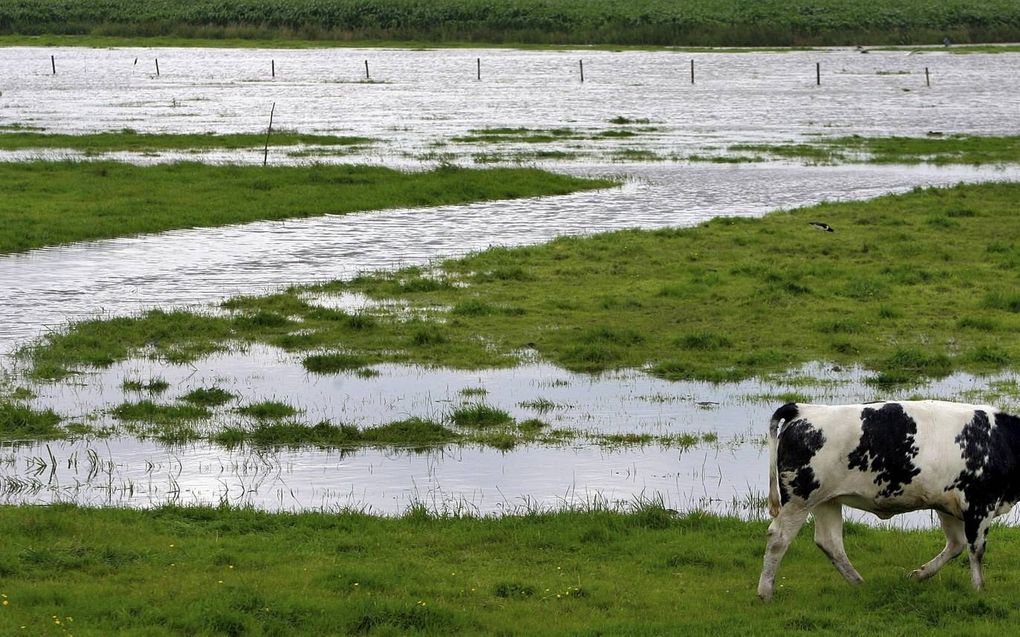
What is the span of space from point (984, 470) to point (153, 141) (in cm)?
4692

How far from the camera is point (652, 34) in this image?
427ft

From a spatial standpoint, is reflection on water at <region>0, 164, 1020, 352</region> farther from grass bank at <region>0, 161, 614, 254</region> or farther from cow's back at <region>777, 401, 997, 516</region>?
cow's back at <region>777, 401, 997, 516</region>

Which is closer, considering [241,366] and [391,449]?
[391,449]

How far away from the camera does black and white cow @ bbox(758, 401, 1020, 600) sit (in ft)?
36.5

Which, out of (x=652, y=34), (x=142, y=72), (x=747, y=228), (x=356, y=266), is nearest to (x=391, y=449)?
(x=356, y=266)

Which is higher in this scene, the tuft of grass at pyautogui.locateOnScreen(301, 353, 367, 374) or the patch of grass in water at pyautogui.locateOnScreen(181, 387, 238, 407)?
the patch of grass in water at pyautogui.locateOnScreen(181, 387, 238, 407)

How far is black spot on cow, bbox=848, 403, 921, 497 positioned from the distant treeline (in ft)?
399

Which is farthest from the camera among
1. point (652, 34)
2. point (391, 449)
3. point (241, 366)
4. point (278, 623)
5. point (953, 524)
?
point (652, 34)

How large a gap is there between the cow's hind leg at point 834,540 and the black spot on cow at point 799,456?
0.46 metres

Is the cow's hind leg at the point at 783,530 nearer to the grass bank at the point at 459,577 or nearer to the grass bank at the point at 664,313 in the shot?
the grass bank at the point at 459,577

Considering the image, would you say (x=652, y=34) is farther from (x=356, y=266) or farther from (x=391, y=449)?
(x=391, y=449)

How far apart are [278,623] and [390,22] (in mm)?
129522

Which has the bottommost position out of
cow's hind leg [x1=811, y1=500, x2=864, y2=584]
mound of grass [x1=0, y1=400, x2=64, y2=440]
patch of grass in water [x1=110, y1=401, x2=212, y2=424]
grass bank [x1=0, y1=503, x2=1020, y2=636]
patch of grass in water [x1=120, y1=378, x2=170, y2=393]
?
patch of grass in water [x1=120, y1=378, x2=170, y2=393]

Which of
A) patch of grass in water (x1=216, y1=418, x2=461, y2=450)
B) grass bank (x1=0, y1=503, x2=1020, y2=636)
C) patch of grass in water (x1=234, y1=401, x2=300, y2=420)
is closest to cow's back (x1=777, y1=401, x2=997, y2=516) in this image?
grass bank (x1=0, y1=503, x2=1020, y2=636)
